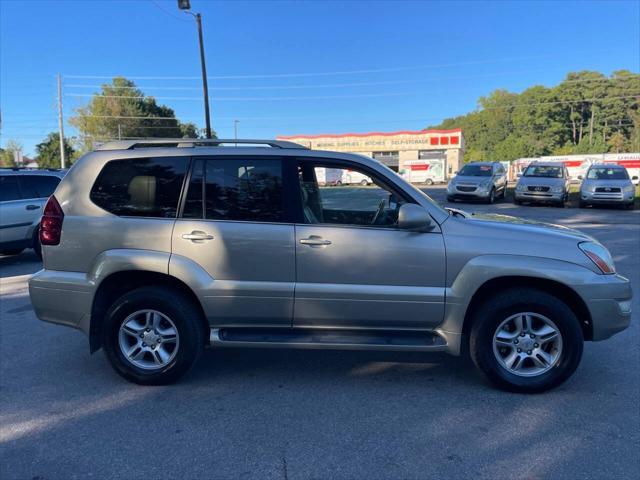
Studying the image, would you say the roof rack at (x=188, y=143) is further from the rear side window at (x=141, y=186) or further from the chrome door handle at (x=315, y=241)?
the chrome door handle at (x=315, y=241)

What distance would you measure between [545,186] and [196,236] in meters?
19.1

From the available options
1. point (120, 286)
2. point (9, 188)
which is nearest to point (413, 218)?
point (120, 286)

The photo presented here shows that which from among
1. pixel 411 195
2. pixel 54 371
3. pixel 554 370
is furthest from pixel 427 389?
pixel 54 371

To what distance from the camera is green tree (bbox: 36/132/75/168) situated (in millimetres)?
66062

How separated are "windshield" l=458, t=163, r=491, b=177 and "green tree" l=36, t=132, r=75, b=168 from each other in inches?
2349

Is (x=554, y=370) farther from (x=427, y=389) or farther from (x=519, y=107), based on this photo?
(x=519, y=107)

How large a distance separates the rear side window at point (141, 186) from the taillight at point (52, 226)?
305mm

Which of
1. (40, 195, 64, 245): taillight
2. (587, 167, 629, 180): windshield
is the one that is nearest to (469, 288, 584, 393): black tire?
(40, 195, 64, 245): taillight

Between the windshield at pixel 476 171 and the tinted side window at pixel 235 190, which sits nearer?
the tinted side window at pixel 235 190

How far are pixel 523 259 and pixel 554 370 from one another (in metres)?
0.90

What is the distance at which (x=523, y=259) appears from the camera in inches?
139

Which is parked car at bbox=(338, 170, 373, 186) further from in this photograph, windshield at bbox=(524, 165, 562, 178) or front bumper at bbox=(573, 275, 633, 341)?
windshield at bbox=(524, 165, 562, 178)

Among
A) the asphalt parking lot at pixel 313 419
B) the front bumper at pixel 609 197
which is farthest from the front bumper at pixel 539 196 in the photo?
the asphalt parking lot at pixel 313 419

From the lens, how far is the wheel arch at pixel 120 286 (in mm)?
3809
